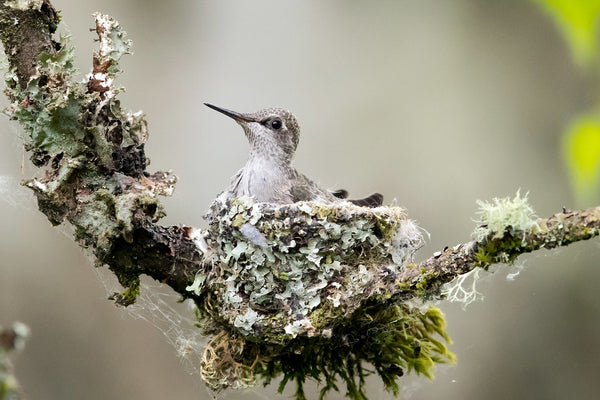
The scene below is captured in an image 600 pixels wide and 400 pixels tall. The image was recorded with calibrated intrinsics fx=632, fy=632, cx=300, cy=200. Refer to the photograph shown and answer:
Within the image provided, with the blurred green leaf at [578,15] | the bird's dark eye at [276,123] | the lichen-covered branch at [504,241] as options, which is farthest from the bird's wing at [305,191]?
the blurred green leaf at [578,15]

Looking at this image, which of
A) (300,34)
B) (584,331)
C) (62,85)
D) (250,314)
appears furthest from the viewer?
(300,34)

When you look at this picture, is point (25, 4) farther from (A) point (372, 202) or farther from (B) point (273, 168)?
(A) point (372, 202)

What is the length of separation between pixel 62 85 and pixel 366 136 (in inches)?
99.3

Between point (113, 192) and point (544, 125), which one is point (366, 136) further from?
point (113, 192)

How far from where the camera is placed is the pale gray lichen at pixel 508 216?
1581 millimetres

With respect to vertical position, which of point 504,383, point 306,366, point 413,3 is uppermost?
point 413,3

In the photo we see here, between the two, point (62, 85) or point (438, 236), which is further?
point (438, 236)

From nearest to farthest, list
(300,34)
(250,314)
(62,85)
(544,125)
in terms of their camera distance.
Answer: (62,85) < (250,314) < (544,125) < (300,34)

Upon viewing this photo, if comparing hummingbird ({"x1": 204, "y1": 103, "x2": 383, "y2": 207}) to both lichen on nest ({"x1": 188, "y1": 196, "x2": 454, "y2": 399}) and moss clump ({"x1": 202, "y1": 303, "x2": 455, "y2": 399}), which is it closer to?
lichen on nest ({"x1": 188, "y1": 196, "x2": 454, "y2": 399})

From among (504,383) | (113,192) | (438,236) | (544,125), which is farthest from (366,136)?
(113,192)

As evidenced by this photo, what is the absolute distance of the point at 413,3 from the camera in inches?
173

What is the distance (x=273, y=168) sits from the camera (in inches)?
115

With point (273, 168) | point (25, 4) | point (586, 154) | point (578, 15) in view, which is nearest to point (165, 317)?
point (273, 168)

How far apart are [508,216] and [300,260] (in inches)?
36.9
